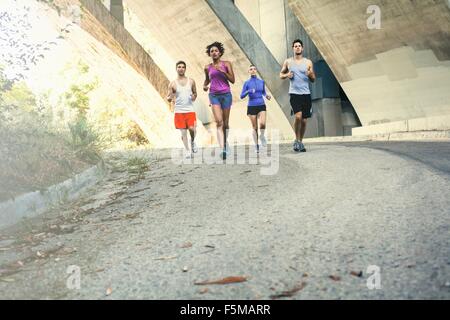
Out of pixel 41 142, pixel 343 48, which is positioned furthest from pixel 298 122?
pixel 343 48

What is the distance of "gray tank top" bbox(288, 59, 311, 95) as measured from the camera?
27.0ft

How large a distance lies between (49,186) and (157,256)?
3199 millimetres

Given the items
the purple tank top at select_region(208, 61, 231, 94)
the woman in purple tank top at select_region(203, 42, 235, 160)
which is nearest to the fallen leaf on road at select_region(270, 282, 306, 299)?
the woman in purple tank top at select_region(203, 42, 235, 160)

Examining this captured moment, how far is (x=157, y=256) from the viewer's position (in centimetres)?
329

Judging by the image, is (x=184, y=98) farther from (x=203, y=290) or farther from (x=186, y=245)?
(x=203, y=290)

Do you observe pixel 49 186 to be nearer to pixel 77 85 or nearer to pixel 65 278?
pixel 65 278

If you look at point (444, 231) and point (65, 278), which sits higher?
point (444, 231)

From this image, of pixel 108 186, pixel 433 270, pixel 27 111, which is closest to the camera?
pixel 433 270

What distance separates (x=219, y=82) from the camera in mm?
8062

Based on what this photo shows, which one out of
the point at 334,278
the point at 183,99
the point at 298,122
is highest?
the point at 183,99

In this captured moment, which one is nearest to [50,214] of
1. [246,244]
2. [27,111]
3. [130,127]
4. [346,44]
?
[246,244]

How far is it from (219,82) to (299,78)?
56.4 inches

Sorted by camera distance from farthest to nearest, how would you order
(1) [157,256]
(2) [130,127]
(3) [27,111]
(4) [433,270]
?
1. (2) [130,127]
2. (3) [27,111]
3. (1) [157,256]
4. (4) [433,270]

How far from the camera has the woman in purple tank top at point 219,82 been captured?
8.00 metres
